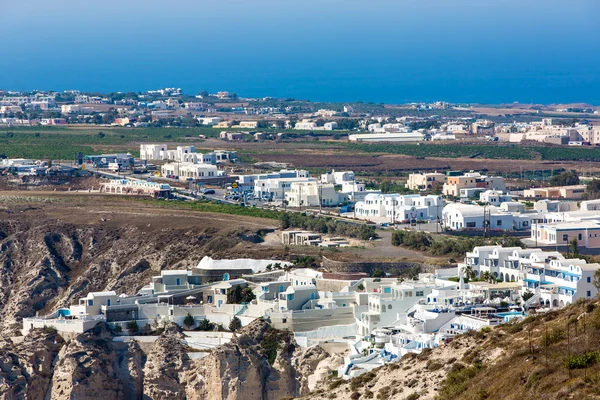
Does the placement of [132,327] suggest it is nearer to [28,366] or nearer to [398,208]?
[28,366]

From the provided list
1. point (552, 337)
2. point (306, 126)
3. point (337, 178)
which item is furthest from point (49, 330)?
point (306, 126)

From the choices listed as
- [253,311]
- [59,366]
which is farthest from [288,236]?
[59,366]

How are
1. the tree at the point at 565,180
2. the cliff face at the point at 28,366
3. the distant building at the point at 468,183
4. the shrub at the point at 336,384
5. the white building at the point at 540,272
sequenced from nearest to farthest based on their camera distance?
the shrub at the point at 336,384, the cliff face at the point at 28,366, the white building at the point at 540,272, the distant building at the point at 468,183, the tree at the point at 565,180

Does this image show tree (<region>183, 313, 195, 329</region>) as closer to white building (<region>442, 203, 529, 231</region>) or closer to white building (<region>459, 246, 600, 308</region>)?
white building (<region>459, 246, 600, 308</region>)

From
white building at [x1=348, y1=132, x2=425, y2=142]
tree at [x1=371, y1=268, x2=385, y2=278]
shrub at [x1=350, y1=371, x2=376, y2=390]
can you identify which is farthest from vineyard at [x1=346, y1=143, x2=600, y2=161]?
shrub at [x1=350, y1=371, x2=376, y2=390]

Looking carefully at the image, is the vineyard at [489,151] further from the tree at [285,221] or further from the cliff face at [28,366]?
the cliff face at [28,366]

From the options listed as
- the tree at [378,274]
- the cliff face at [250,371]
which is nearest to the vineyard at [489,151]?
the tree at [378,274]
